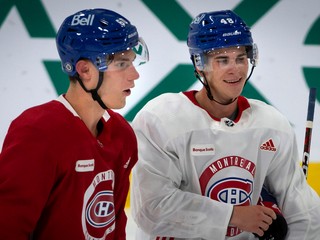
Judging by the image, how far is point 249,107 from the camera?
188cm

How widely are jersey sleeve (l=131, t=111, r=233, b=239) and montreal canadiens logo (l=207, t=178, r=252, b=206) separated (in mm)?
49

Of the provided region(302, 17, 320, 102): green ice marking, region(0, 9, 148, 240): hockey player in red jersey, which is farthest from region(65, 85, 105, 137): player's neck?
region(302, 17, 320, 102): green ice marking

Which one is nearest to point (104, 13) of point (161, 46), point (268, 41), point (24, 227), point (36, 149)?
point (36, 149)

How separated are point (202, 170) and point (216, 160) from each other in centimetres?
5

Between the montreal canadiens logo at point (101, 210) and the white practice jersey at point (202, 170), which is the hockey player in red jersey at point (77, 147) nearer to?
the montreal canadiens logo at point (101, 210)

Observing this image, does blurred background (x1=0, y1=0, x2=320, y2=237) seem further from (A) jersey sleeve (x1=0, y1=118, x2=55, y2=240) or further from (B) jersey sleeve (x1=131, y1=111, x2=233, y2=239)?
(A) jersey sleeve (x1=0, y1=118, x2=55, y2=240)

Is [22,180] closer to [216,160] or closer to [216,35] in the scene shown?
[216,160]

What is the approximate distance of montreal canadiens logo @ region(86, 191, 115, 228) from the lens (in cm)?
142

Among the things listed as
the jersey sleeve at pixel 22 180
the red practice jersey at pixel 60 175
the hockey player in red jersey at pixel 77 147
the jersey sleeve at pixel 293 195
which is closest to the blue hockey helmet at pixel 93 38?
the hockey player in red jersey at pixel 77 147

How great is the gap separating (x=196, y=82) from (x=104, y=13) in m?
1.83

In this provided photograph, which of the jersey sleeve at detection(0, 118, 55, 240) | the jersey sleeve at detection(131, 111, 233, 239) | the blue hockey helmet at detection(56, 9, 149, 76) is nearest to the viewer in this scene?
the jersey sleeve at detection(0, 118, 55, 240)

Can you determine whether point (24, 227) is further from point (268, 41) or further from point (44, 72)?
point (268, 41)

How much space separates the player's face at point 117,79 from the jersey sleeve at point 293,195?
0.62 metres

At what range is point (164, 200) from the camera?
67.4 inches
